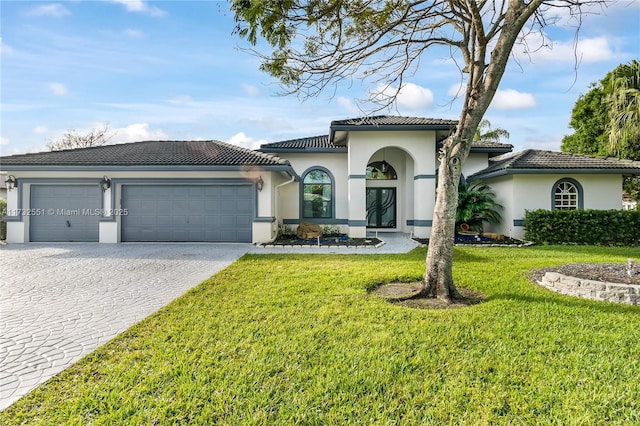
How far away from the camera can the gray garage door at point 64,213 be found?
12.8 meters

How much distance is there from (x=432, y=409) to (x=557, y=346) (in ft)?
6.98

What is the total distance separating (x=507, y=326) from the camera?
4227 mm

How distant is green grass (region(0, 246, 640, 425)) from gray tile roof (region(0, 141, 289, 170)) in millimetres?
7777

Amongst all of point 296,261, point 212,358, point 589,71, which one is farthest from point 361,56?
point 212,358

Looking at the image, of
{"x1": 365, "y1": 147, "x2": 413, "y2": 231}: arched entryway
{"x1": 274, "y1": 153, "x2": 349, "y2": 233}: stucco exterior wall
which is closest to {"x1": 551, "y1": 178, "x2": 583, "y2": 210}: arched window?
{"x1": 365, "y1": 147, "x2": 413, "y2": 231}: arched entryway

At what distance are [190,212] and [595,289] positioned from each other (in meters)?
12.4

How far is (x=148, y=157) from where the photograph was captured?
41.8 ft

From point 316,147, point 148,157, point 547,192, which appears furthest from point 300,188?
point 547,192

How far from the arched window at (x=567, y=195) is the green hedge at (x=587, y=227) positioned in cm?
121

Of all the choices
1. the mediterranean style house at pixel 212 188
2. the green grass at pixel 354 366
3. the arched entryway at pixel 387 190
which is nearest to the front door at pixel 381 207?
the arched entryway at pixel 387 190

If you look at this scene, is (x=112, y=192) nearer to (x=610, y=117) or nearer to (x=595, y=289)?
(x=595, y=289)

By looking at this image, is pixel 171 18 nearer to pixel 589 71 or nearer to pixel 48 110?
pixel 48 110

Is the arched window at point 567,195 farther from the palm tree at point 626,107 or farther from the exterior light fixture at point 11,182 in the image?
the exterior light fixture at point 11,182

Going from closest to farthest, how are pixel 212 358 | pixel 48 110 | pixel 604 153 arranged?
pixel 212 358 < pixel 48 110 < pixel 604 153
